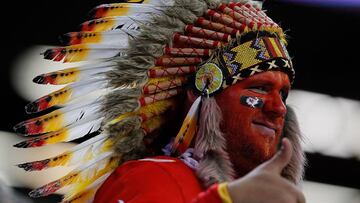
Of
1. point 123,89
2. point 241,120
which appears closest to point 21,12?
point 123,89

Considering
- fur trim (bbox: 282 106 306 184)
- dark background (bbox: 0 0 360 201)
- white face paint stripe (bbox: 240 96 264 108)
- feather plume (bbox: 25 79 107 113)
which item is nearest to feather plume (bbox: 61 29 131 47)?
feather plume (bbox: 25 79 107 113)

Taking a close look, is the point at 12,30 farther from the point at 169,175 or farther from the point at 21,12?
the point at 169,175

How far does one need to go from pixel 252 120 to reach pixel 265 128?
0.05 m

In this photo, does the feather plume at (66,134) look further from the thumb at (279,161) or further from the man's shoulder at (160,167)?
the thumb at (279,161)

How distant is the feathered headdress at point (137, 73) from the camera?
117 inches

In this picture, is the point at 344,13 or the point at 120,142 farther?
the point at 344,13

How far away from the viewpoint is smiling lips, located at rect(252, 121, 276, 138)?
9.45ft

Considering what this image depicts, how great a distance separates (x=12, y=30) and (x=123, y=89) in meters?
1.81

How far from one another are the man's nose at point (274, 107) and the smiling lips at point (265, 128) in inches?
1.6

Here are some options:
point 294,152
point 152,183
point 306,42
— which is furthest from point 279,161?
point 306,42

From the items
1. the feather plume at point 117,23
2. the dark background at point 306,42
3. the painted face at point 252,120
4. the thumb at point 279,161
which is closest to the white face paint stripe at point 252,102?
the painted face at point 252,120

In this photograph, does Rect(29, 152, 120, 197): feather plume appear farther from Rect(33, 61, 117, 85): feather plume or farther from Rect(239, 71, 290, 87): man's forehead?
Rect(239, 71, 290, 87): man's forehead

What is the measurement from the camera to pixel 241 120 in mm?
2885

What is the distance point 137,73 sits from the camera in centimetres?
300
